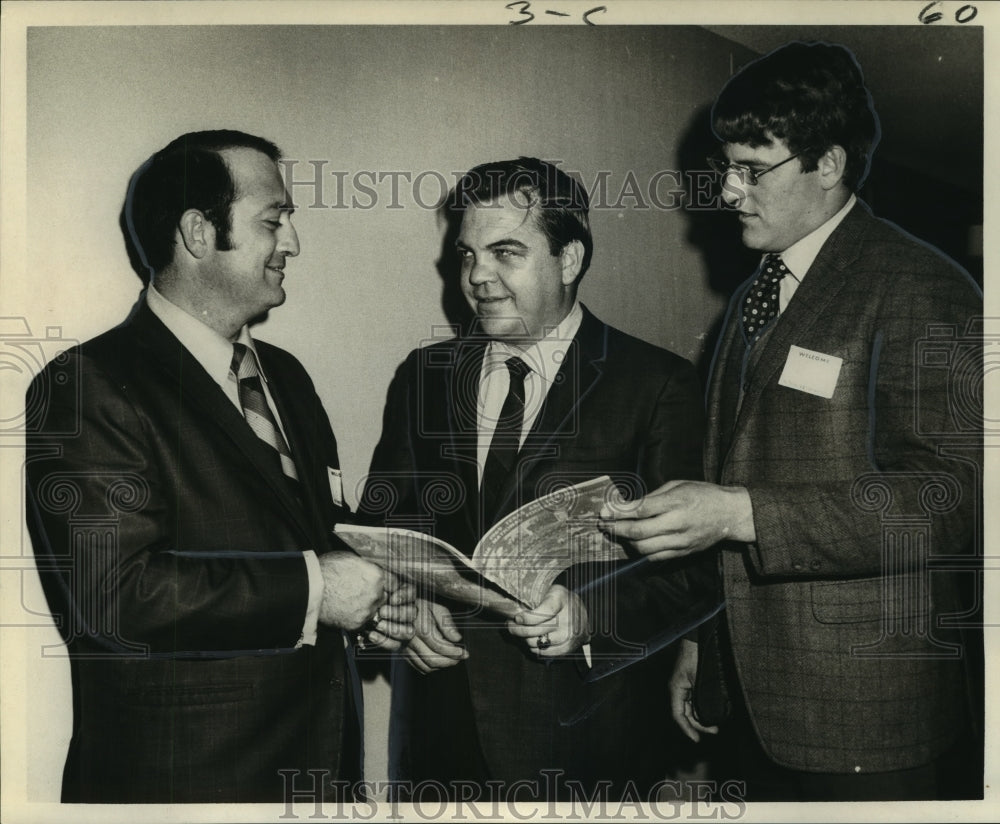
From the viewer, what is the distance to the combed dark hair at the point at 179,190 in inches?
112

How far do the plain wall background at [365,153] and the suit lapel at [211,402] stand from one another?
0.66ft

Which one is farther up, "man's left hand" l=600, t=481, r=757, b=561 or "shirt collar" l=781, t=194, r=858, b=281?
"shirt collar" l=781, t=194, r=858, b=281

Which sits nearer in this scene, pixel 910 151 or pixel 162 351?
pixel 162 351

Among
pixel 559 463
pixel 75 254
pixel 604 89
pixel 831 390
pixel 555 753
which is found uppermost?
pixel 604 89

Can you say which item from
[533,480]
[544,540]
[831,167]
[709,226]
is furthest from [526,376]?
[831,167]

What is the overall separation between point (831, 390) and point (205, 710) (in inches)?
74.6

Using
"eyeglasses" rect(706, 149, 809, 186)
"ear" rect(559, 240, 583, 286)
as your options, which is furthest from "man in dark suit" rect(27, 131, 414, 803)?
"eyeglasses" rect(706, 149, 809, 186)

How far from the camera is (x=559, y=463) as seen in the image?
2.87m

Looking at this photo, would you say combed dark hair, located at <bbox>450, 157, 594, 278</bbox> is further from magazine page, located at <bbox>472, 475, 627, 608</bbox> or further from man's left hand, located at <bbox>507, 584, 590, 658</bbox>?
man's left hand, located at <bbox>507, 584, 590, 658</bbox>

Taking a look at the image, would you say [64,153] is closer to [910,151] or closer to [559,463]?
[559,463]

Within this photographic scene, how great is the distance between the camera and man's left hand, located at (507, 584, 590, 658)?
112 inches

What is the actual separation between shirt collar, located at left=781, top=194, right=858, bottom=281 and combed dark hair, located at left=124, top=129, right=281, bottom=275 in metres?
1.47

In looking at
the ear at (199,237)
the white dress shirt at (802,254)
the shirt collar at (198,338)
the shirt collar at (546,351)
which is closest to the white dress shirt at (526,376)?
the shirt collar at (546,351)

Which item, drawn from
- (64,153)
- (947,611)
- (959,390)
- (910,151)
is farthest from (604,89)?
(947,611)
